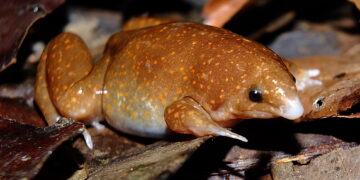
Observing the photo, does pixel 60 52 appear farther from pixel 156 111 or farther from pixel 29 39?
pixel 156 111

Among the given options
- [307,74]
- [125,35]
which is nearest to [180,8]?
[125,35]

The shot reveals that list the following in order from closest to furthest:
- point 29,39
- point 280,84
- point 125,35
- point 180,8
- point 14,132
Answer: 1. point 280,84
2. point 14,132
3. point 125,35
4. point 29,39
5. point 180,8

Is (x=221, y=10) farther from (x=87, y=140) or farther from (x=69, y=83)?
(x=87, y=140)

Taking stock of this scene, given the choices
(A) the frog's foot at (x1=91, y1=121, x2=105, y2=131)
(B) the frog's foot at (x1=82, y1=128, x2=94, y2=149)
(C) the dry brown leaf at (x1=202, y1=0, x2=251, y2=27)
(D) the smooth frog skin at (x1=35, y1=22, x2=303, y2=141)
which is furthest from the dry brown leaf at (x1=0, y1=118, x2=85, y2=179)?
(C) the dry brown leaf at (x1=202, y1=0, x2=251, y2=27)

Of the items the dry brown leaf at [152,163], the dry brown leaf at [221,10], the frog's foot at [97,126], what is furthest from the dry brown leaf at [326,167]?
the dry brown leaf at [221,10]

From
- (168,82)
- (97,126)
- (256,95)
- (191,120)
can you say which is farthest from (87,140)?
(256,95)

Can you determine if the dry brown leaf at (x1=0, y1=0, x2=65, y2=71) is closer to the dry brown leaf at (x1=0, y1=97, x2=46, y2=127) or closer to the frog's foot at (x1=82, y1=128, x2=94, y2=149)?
the dry brown leaf at (x1=0, y1=97, x2=46, y2=127)
